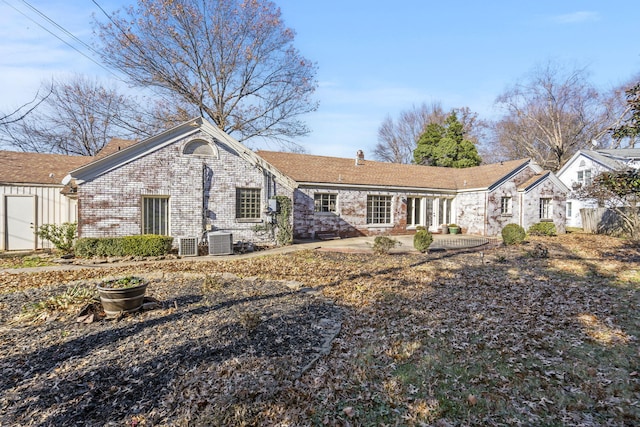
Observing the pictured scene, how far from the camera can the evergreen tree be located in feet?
95.6

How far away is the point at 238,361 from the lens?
407 centimetres

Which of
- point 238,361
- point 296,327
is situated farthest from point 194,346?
point 296,327

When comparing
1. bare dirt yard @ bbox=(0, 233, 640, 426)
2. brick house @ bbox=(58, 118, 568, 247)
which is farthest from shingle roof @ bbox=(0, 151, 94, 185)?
bare dirt yard @ bbox=(0, 233, 640, 426)

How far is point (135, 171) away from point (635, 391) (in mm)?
14015

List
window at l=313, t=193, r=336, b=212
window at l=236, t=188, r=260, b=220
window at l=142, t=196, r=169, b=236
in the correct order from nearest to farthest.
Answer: window at l=142, t=196, r=169, b=236, window at l=236, t=188, r=260, b=220, window at l=313, t=193, r=336, b=212

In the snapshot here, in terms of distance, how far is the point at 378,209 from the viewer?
1973 cm

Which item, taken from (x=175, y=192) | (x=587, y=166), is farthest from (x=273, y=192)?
(x=587, y=166)

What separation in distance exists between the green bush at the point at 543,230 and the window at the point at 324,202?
11.9 m

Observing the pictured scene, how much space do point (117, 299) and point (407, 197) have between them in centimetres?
1752

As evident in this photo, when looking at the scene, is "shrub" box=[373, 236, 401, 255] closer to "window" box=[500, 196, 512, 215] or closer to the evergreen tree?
"window" box=[500, 196, 512, 215]

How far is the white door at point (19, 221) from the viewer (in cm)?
1312

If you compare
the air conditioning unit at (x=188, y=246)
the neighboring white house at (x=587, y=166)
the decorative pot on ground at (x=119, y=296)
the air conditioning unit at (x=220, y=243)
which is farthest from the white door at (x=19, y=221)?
the neighboring white house at (x=587, y=166)

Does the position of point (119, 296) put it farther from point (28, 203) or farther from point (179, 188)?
point (28, 203)

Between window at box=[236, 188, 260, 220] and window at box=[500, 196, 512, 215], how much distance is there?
601 inches
